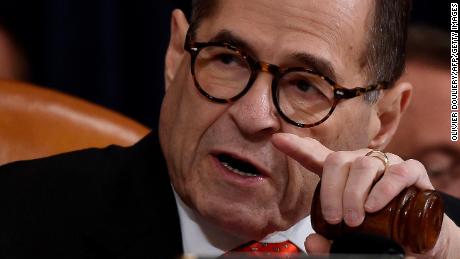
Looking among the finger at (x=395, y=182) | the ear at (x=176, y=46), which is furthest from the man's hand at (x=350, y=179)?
the ear at (x=176, y=46)

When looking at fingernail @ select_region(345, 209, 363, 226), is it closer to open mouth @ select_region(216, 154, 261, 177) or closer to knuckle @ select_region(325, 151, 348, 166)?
knuckle @ select_region(325, 151, 348, 166)

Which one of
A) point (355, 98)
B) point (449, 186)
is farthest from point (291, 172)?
point (449, 186)

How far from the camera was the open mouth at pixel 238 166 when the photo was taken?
62.9 inches

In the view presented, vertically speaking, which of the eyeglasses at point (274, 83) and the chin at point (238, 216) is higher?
the eyeglasses at point (274, 83)

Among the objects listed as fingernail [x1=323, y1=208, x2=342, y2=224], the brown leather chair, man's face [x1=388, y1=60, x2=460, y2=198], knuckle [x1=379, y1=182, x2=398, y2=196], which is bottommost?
man's face [x1=388, y1=60, x2=460, y2=198]

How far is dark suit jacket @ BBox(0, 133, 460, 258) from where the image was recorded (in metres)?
1.71

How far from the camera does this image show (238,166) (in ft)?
5.39

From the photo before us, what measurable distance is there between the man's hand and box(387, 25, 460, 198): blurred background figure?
4.12 ft

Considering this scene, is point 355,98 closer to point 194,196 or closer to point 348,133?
point 348,133

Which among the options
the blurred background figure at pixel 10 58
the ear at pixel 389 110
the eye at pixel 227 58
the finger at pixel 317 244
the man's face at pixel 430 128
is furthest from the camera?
the man's face at pixel 430 128

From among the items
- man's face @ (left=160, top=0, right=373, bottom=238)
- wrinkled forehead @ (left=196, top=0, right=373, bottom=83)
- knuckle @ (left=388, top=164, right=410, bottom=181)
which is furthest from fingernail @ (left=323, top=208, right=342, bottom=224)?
wrinkled forehead @ (left=196, top=0, right=373, bottom=83)

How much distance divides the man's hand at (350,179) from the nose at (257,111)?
0.19 meters

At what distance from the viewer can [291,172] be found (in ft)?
5.27

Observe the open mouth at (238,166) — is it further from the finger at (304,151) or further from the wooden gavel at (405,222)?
the wooden gavel at (405,222)
